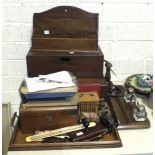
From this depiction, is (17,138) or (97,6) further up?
(97,6)

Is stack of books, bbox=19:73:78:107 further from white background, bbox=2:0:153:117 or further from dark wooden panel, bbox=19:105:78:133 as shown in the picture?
white background, bbox=2:0:153:117

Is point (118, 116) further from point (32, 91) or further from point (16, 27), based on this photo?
point (16, 27)

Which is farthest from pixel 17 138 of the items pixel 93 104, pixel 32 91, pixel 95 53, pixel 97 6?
pixel 97 6

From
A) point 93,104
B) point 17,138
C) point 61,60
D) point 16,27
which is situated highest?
point 16,27

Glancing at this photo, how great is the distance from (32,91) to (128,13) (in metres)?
0.64

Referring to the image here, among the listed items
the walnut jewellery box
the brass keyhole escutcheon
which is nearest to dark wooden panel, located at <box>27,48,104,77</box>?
the walnut jewellery box

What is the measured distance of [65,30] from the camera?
118cm

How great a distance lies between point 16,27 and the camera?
4.18 ft

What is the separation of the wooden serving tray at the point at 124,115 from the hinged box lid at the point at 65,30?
9.9 inches

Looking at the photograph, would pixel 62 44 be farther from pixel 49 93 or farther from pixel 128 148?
pixel 128 148

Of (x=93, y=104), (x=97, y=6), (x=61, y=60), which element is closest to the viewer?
(x=93, y=104)

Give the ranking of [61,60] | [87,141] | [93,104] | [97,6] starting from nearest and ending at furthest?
[87,141] → [93,104] → [61,60] → [97,6]

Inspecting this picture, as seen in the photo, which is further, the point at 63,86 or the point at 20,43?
the point at 20,43

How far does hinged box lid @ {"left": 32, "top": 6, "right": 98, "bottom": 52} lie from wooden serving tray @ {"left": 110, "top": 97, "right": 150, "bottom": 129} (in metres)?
0.25
